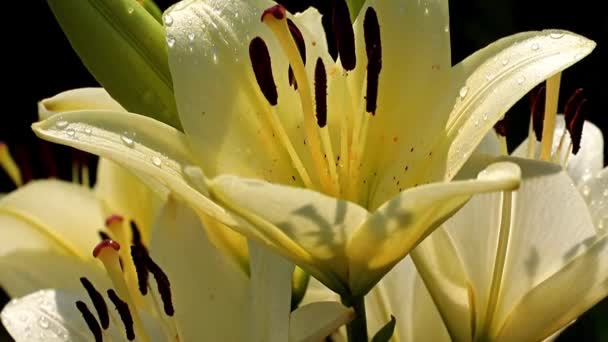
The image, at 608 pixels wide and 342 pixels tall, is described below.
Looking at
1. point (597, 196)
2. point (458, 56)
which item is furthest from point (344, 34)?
point (458, 56)

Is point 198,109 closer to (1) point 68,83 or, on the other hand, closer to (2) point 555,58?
(2) point 555,58

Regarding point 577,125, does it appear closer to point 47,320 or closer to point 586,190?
point 586,190

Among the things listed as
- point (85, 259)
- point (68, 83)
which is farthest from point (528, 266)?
point (68, 83)

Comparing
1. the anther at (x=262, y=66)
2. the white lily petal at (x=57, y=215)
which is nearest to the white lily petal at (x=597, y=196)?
the anther at (x=262, y=66)

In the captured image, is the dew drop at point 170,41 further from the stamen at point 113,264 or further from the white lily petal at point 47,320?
the white lily petal at point 47,320

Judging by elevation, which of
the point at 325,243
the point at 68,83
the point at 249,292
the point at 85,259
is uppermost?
the point at 325,243
